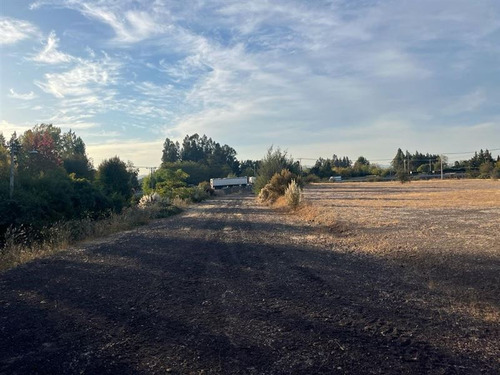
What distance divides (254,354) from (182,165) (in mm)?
125183

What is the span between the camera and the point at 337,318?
6.04 meters

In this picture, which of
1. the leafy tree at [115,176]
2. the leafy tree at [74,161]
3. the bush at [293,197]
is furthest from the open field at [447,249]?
the leafy tree at [74,161]

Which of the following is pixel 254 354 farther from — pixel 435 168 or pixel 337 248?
pixel 435 168

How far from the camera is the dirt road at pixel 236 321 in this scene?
4.62 metres

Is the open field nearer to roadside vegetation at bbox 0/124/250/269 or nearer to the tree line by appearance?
roadside vegetation at bbox 0/124/250/269

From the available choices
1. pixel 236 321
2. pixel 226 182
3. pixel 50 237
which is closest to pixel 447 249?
pixel 236 321

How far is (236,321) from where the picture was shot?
6027 millimetres

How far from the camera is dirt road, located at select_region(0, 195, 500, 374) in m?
4.62

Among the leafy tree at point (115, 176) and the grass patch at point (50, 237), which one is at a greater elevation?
the leafy tree at point (115, 176)

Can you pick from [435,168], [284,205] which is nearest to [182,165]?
[435,168]

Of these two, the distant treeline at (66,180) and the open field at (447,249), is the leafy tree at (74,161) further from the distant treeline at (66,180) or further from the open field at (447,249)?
the open field at (447,249)

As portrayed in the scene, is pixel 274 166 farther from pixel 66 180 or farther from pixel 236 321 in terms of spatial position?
pixel 236 321

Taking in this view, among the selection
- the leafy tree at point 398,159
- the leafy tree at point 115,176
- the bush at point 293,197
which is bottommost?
the bush at point 293,197

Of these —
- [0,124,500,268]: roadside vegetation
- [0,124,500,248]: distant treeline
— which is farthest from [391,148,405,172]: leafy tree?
[0,124,500,268]: roadside vegetation
